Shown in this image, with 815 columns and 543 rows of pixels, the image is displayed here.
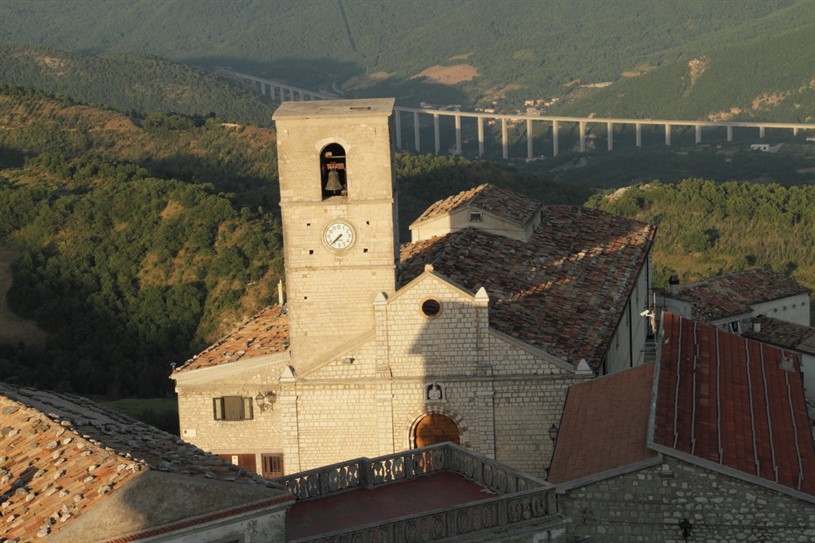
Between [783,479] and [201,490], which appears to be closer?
[201,490]

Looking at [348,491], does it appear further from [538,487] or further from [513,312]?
[513,312]

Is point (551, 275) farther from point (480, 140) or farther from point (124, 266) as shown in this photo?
point (480, 140)

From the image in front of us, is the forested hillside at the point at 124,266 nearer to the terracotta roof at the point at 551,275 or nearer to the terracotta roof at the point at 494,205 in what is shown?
the terracotta roof at the point at 494,205

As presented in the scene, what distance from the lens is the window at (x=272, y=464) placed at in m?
35.2

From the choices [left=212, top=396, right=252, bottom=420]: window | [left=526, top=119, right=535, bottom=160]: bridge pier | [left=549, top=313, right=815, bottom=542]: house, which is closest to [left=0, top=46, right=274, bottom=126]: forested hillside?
[left=526, top=119, right=535, bottom=160]: bridge pier

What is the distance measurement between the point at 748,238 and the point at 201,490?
64.4 m

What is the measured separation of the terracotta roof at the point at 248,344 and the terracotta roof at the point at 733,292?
18.1 metres

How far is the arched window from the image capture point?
33.8 metres

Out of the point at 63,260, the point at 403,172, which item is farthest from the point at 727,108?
the point at 63,260

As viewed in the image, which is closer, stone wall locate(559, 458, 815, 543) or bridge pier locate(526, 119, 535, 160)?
stone wall locate(559, 458, 815, 543)

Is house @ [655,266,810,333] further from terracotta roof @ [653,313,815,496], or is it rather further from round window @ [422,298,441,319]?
round window @ [422,298,441,319]

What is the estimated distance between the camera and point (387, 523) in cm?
2109

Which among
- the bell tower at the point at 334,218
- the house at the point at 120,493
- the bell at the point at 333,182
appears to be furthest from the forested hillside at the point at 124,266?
the house at the point at 120,493

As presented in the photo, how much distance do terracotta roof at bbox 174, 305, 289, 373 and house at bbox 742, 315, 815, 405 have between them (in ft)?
51.0
